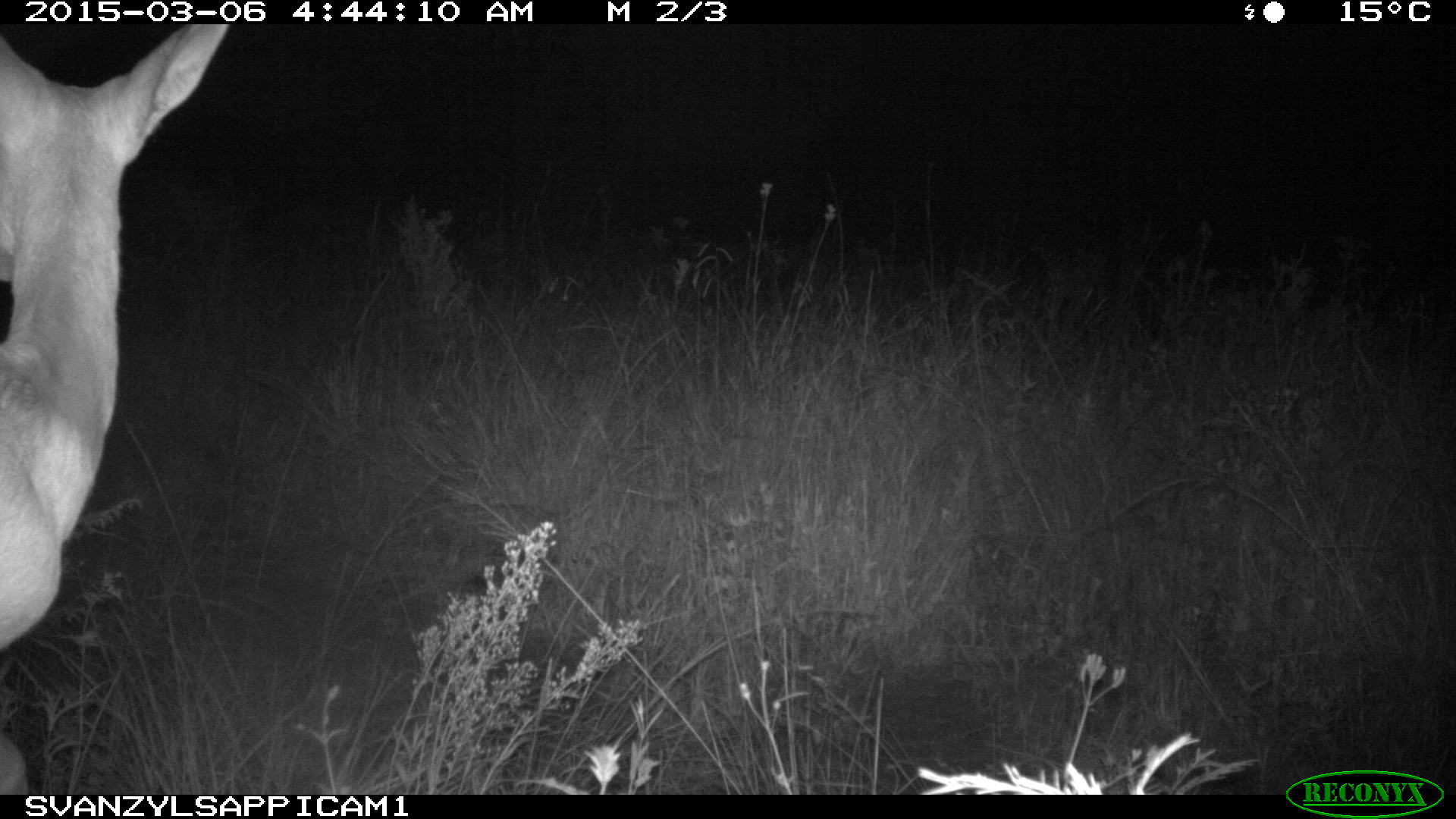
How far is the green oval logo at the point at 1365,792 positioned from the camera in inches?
107

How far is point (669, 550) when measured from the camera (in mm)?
4211

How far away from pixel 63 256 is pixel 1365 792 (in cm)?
269

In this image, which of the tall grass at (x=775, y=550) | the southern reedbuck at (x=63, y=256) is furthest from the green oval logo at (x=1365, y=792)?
the southern reedbuck at (x=63, y=256)

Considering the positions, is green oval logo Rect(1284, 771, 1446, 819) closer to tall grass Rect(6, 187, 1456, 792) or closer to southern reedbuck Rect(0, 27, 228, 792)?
tall grass Rect(6, 187, 1456, 792)

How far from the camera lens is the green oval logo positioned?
107 inches

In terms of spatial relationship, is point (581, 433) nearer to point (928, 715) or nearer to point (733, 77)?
point (928, 715)

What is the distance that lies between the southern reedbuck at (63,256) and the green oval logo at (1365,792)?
231 cm

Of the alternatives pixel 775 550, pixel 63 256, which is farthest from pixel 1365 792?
pixel 63 256

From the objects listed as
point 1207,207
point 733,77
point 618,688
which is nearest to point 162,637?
point 618,688

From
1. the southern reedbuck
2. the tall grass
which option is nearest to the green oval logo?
the tall grass

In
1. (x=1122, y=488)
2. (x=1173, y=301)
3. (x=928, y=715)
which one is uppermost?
(x=1173, y=301)

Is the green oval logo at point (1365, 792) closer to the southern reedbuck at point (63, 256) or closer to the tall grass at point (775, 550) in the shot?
the tall grass at point (775, 550)

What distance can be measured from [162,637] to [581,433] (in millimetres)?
1513

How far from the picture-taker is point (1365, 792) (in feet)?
9.59
